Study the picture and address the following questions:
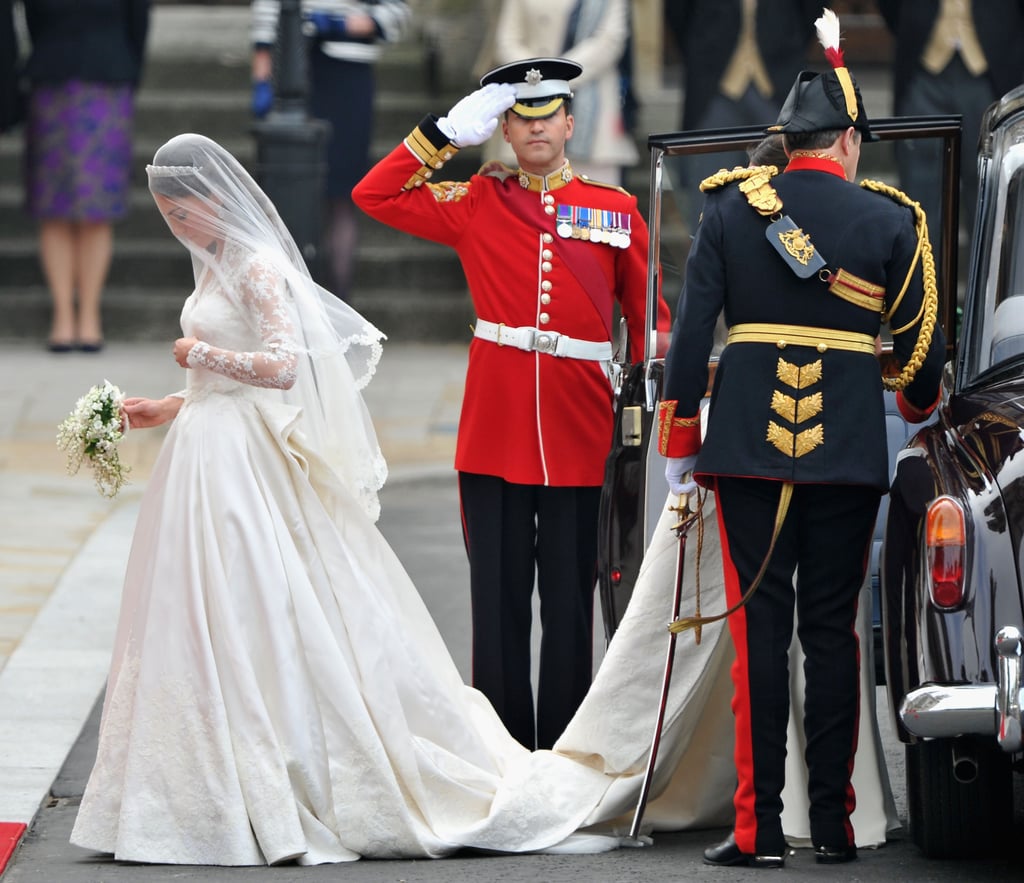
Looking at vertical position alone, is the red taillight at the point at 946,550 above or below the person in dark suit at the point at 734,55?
below

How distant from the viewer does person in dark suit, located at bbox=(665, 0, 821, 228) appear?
Answer: 13500 millimetres

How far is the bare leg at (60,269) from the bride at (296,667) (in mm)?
7778

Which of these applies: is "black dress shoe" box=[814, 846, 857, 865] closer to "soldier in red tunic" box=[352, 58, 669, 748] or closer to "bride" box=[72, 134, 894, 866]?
"bride" box=[72, 134, 894, 866]

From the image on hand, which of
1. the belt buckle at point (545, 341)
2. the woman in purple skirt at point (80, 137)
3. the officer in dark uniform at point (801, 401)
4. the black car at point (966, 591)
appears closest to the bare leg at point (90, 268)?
the woman in purple skirt at point (80, 137)

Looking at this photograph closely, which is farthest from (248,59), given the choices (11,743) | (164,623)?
(164,623)

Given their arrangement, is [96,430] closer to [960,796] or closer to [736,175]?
[736,175]

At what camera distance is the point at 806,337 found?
5531 mm

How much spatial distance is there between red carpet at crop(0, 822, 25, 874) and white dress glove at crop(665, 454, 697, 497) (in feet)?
6.26

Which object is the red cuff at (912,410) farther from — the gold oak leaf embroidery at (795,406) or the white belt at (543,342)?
the white belt at (543,342)

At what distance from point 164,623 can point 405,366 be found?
8.22m

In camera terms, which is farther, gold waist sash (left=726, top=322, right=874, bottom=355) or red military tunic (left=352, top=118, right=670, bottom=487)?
red military tunic (left=352, top=118, right=670, bottom=487)

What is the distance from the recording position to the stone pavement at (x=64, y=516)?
7250 mm

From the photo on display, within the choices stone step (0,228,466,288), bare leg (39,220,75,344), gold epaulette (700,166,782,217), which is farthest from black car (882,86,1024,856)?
stone step (0,228,466,288)

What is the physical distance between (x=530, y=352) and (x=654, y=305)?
37 centimetres
